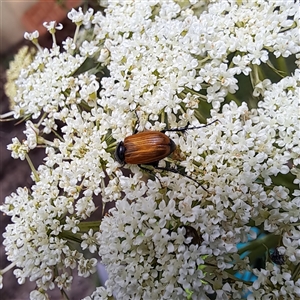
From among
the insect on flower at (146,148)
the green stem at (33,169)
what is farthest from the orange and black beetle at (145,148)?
the green stem at (33,169)

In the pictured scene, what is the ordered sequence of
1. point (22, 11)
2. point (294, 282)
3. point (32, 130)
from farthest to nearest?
1. point (22, 11)
2. point (32, 130)
3. point (294, 282)

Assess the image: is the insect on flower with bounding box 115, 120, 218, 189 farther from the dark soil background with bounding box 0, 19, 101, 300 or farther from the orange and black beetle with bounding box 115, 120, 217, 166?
the dark soil background with bounding box 0, 19, 101, 300

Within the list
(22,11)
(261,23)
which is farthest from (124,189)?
(22,11)

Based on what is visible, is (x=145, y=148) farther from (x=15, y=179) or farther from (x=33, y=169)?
(x=15, y=179)

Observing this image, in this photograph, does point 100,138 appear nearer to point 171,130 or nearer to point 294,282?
point 171,130

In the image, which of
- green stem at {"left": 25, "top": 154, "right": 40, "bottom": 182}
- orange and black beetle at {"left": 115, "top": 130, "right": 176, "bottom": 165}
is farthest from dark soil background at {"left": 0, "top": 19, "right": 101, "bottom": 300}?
orange and black beetle at {"left": 115, "top": 130, "right": 176, "bottom": 165}

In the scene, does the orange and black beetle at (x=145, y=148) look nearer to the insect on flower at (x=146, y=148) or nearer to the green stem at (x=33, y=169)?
the insect on flower at (x=146, y=148)
